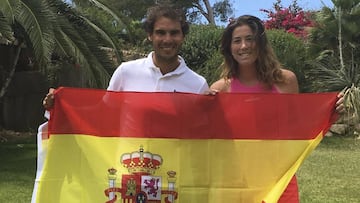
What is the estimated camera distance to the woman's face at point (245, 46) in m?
3.42

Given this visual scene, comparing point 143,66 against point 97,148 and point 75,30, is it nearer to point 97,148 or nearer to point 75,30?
point 97,148

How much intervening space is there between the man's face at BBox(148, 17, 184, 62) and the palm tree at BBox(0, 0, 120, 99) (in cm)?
501

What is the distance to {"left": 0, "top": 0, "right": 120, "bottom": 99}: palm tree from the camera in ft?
27.3

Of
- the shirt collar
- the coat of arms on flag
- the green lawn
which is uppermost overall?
the shirt collar

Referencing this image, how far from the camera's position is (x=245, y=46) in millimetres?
3418

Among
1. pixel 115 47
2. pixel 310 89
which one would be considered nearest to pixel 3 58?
pixel 115 47

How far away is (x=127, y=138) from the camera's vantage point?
134 inches

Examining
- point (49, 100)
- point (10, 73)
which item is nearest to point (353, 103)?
point (10, 73)

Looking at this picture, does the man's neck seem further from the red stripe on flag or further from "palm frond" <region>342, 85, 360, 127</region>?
"palm frond" <region>342, 85, 360, 127</region>

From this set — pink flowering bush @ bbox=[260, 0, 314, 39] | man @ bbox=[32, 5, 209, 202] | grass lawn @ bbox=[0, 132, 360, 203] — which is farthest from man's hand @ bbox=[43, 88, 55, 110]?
pink flowering bush @ bbox=[260, 0, 314, 39]

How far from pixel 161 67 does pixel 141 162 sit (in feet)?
1.92

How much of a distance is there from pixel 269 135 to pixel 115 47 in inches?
322

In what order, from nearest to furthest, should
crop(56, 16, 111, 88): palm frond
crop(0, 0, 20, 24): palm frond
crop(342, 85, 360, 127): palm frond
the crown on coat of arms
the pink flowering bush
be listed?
the crown on coat of arms < crop(0, 0, 20, 24): palm frond < crop(56, 16, 111, 88): palm frond < crop(342, 85, 360, 127): palm frond < the pink flowering bush

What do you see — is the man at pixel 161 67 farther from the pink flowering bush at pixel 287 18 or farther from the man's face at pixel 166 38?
the pink flowering bush at pixel 287 18
